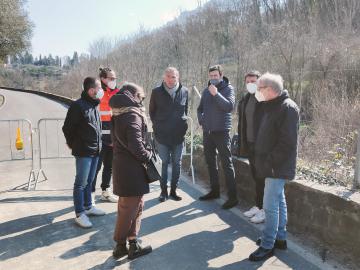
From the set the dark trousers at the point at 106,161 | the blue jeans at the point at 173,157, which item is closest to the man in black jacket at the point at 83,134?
the dark trousers at the point at 106,161

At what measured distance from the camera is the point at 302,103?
12.0 metres

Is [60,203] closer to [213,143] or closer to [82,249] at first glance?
[82,249]

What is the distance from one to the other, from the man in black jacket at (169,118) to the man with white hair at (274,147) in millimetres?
2011

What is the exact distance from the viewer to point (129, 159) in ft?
12.9

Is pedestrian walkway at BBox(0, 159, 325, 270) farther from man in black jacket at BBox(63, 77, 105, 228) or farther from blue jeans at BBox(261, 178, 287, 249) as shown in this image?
man in black jacket at BBox(63, 77, 105, 228)

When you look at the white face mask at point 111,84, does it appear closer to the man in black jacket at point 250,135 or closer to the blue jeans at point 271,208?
the man in black jacket at point 250,135

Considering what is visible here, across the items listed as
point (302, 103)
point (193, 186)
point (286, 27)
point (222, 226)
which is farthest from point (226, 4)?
point (222, 226)

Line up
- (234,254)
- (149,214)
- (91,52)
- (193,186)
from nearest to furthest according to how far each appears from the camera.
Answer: (234,254) → (149,214) → (193,186) → (91,52)

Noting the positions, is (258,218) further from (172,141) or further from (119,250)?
(119,250)

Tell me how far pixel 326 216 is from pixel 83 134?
3.04 m

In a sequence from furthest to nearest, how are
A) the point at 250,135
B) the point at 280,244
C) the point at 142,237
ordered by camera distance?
the point at 250,135, the point at 142,237, the point at 280,244

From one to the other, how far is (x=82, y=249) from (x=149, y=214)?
4.22 feet

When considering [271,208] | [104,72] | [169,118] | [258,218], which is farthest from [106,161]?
[271,208]

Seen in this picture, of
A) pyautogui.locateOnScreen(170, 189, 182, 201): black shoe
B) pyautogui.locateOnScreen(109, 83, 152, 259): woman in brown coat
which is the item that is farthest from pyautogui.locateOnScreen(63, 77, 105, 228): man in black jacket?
pyautogui.locateOnScreen(170, 189, 182, 201): black shoe
